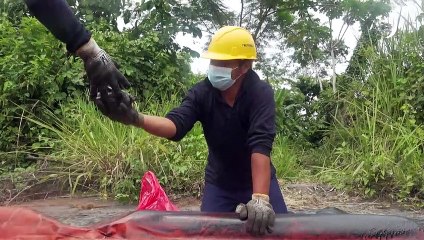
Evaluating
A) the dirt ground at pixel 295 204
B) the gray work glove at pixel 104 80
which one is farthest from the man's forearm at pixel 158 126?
the dirt ground at pixel 295 204

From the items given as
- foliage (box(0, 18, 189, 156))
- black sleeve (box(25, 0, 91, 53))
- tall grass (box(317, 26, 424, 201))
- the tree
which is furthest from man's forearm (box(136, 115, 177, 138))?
the tree

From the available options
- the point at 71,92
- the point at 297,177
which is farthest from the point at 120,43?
the point at 297,177

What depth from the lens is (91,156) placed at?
568 centimetres

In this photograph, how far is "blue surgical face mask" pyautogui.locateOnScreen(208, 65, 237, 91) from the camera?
9.17ft

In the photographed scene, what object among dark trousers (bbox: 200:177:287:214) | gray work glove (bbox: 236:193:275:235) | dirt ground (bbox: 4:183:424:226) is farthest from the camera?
dirt ground (bbox: 4:183:424:226)

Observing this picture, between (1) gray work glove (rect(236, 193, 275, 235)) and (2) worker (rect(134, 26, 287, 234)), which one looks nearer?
(1) gray work glove (rect(236, 193, 275, 235))

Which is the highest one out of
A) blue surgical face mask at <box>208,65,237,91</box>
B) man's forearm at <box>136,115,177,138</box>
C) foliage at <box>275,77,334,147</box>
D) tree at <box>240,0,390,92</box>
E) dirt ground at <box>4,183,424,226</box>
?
tree at <box>240,0,390,92</box>

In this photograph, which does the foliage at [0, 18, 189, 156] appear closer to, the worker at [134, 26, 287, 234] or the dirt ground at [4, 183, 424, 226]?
the dirt ground at [4, 183, 424, 226]

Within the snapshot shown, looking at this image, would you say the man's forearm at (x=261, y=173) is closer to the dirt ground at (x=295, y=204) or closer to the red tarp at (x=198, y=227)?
the red tarp at (x=198, y=227)

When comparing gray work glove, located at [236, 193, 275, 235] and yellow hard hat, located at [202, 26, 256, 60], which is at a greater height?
yellow hard hat, located at [202, 26, 256, 60]

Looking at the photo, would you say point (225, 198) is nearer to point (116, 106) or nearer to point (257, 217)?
point (116, 106)

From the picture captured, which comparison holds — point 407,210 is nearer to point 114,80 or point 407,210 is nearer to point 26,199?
point 26,199

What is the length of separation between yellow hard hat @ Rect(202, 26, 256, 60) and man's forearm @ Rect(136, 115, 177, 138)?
0.35 metres

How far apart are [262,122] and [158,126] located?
1.49 feet
